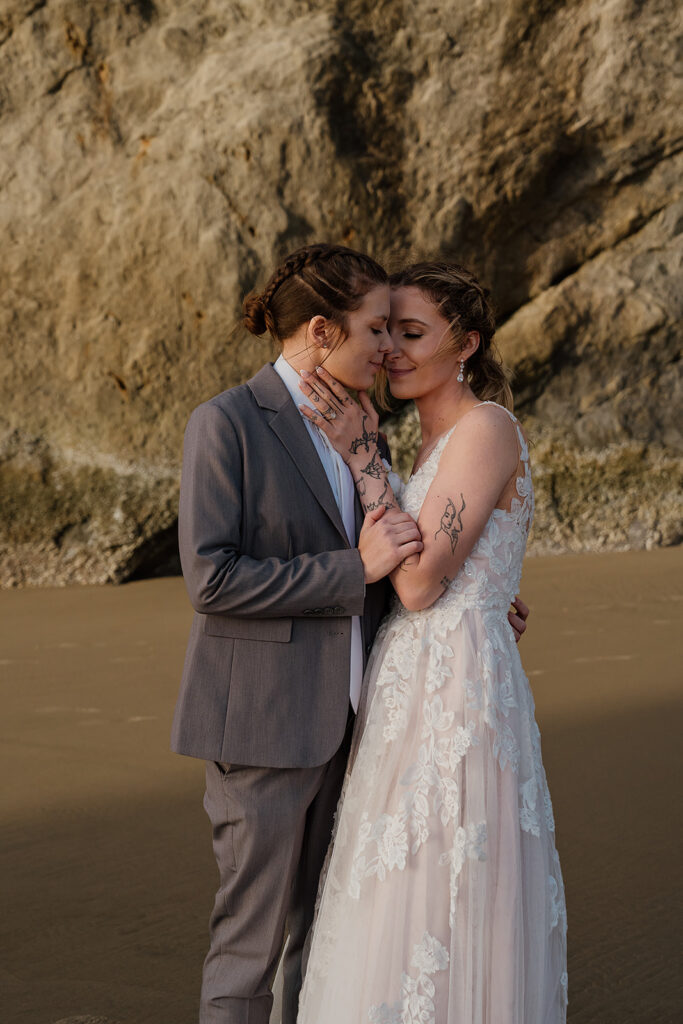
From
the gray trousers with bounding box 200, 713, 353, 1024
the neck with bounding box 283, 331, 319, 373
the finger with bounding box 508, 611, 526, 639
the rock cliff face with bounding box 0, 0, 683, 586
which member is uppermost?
the rock cliff face with bounding box 0, 0, 683, 586

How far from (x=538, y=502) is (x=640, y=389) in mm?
1131

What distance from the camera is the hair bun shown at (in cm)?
249

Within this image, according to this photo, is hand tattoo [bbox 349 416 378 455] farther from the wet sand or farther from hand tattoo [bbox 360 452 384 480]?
the wet sand

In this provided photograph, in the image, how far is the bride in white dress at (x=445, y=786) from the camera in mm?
2230

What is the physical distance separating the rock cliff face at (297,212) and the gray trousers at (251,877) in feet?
15.9

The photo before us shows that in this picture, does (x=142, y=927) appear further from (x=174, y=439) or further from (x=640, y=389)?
(x=640, y=389)

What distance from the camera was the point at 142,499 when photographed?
23.4ft

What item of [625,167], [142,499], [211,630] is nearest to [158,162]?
[142,499]

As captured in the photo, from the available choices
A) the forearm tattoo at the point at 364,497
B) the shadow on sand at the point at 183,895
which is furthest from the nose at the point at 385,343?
the shadow on sand at the point at 183,895

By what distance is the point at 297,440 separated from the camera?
2.40 m

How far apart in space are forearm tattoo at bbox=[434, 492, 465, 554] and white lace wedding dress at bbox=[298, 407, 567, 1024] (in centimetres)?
12

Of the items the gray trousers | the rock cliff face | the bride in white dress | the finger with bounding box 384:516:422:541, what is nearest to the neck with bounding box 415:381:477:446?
the bride in white dress

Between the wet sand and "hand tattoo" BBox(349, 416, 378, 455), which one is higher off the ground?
"hand tattoo" BBox(349, 416, 378, 455)

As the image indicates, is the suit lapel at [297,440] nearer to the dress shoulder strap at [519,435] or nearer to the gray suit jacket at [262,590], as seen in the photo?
the gray suit jacket at [262,590]
